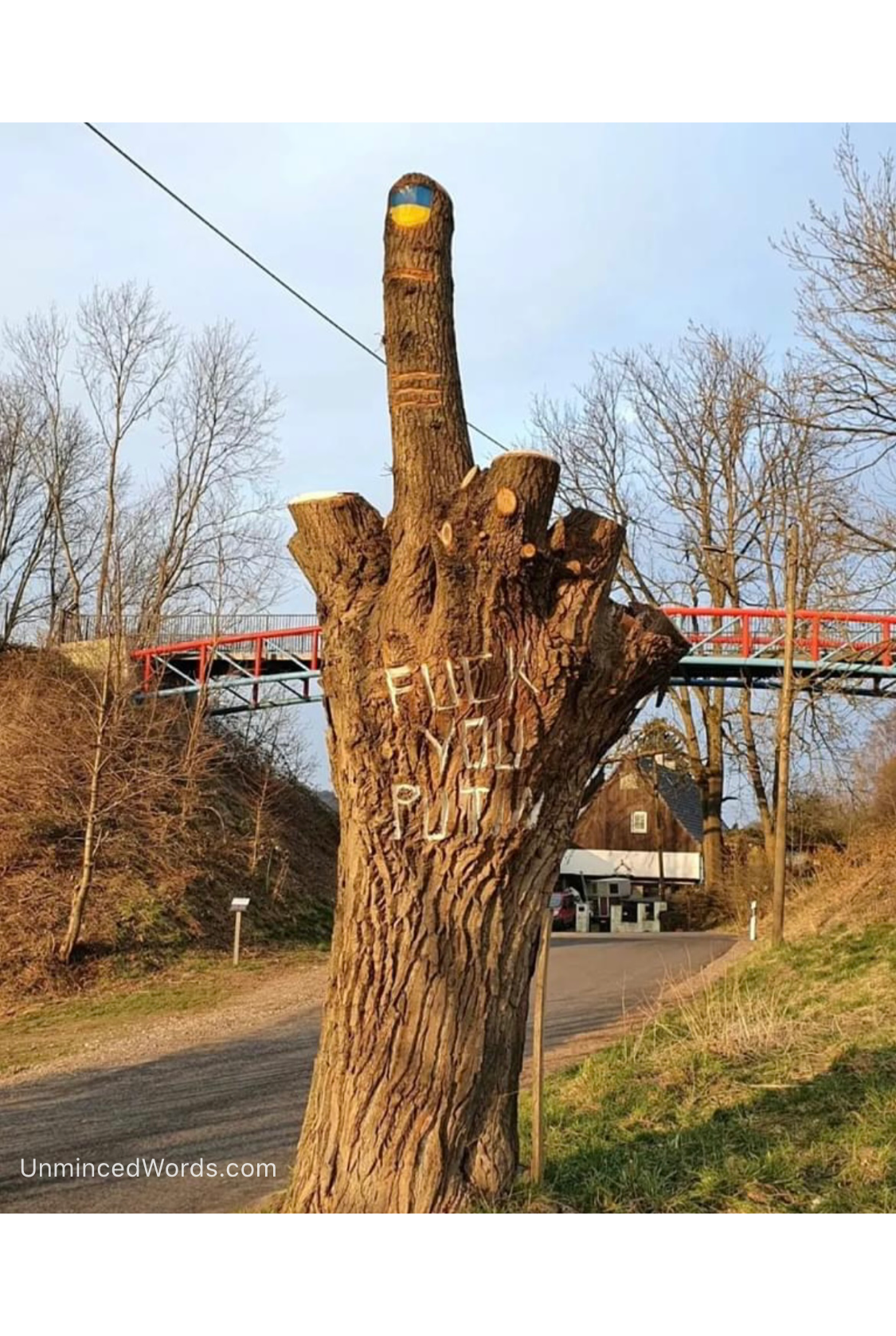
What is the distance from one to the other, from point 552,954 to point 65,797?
954 centimetres

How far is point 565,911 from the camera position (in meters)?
37.3

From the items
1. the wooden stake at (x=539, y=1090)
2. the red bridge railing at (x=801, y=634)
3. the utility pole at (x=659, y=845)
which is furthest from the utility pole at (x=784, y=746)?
the utility pole at (x=659, y=845)

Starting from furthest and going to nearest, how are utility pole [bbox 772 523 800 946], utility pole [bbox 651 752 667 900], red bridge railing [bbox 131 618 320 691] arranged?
utility pole [bbox 651 752 667 900]
red bridge railing [bbox 131 618 320 691]
utility pole [bbox 772 523 800 946]

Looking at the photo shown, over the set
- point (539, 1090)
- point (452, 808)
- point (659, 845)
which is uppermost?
point (659, 845)

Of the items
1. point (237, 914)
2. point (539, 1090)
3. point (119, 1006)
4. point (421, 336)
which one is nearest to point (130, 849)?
point (237, 914)

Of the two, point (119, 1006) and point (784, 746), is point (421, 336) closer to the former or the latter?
point (119, 1006)

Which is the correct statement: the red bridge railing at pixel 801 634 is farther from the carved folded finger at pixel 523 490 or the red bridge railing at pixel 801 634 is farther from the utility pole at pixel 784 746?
the carved folded finger at pixel 523 490

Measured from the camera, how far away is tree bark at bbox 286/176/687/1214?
160 inches

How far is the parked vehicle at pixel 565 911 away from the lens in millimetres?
36562

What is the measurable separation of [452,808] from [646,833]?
46.4 metres

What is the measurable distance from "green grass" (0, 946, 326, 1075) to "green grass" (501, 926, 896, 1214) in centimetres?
637

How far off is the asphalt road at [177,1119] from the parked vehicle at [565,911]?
23.2 m

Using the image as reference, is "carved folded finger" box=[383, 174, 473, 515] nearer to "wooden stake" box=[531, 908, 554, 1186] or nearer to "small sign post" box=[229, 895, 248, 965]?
"wooden stake" box=[531, 908, 554, 1186]

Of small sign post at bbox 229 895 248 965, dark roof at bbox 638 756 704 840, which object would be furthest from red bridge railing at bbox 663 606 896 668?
dark roof at bbox 638 756 704 840
